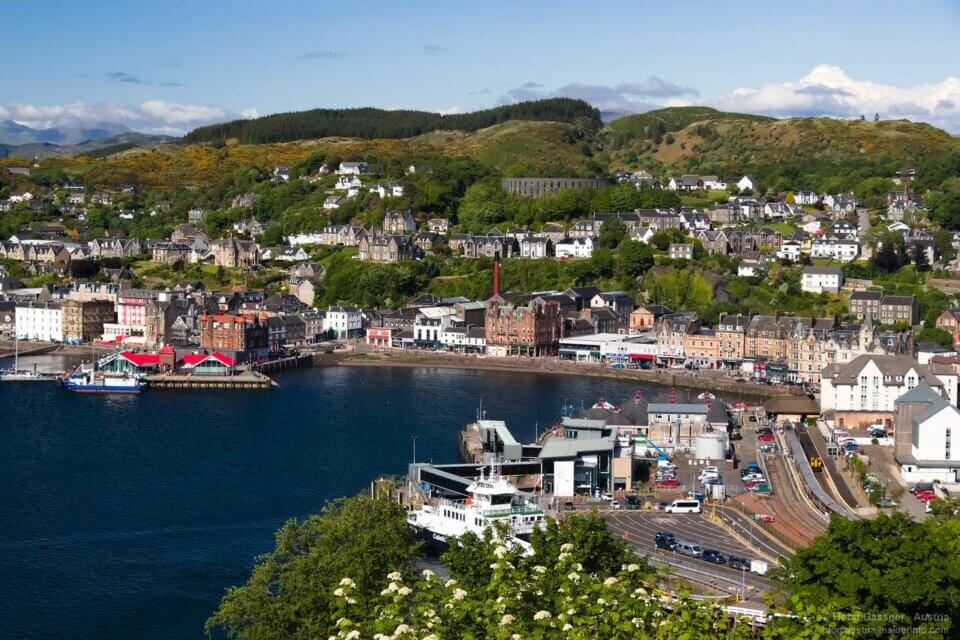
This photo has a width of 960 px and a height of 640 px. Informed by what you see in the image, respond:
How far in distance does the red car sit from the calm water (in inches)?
126

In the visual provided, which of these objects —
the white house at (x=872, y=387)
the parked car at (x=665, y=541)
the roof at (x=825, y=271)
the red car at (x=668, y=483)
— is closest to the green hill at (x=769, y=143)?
the roof at (x=825, y=271)

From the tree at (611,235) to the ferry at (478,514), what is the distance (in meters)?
21.2

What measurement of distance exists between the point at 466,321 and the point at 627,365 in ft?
14.4

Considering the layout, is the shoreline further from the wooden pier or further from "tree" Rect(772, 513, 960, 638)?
"tree" Rect(772, 513, 960, 638)

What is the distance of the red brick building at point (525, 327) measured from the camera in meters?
27.7

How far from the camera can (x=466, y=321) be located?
1145 inches

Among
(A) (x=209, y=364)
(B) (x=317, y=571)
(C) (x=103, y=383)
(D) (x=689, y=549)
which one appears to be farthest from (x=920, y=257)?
(B) (x=317, y=571)

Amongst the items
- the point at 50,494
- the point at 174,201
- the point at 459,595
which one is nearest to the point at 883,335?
the point at 50,494

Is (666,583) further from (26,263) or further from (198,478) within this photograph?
(26,263)

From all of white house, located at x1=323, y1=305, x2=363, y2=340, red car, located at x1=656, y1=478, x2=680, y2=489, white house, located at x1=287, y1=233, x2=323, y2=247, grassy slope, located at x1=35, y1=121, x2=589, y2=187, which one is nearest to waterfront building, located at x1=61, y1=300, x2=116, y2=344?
white house, located at x1=323, y1=305, x2=363, y2=340

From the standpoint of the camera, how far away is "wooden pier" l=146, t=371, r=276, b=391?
24.6m

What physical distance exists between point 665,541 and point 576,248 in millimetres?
22365

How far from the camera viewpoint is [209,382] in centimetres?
2495

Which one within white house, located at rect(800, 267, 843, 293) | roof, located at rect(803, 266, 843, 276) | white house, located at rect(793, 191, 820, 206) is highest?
white house, located at rect(793, 191, 820, 206)
